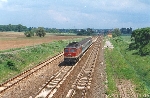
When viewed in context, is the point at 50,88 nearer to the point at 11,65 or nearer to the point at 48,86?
the point at 48,86

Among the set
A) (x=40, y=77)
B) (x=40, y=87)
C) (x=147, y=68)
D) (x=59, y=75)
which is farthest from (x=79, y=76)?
(x=147, y=68)

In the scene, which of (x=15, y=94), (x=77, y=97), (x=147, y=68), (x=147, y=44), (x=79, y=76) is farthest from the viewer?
(x=147, y=44)

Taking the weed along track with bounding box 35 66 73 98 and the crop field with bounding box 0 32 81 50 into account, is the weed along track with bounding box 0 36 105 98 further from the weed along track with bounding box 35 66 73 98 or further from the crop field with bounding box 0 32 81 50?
the crop field with bounding box 0 32 81 50

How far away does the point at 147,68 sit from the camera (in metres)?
35.7

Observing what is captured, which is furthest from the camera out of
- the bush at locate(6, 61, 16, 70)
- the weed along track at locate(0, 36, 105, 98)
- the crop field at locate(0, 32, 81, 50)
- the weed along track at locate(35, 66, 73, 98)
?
the crop field at locate(0, 32, 81, 50)

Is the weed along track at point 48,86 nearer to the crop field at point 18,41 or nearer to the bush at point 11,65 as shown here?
the bush at point 11,65

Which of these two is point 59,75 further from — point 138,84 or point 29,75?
point 138,84

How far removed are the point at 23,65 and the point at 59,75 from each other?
9594mm

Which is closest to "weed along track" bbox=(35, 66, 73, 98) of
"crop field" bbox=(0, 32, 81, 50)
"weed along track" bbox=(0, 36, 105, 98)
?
"weed along track" bbox=(0, 36, 105, 98)

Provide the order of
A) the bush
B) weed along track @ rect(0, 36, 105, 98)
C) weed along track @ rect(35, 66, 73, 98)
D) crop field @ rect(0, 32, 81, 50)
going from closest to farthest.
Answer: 1. weed along track @ rect(35, 66, 73, 98)
2. weed along track @ rect(0, 36, 105, 98)
3. the bush
4. crop field @ rect(0, 32, 81, 50)

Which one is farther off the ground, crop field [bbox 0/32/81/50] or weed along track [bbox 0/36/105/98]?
weed along track [bbox 0/36/105/98]

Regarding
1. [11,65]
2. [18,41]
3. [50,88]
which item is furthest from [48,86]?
[18,41]

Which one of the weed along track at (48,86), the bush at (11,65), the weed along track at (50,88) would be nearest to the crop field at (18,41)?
the bush at (11,65)

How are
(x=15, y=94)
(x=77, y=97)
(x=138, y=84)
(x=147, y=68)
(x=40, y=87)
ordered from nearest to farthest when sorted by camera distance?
(x=77, y=97) < (x=15, y=94) < (x=40, y=87) < (x=138, y=84) < (x=147, y=68)
